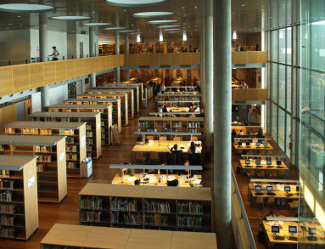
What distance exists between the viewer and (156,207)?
304 inches

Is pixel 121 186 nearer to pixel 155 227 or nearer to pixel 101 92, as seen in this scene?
pixel 155 227

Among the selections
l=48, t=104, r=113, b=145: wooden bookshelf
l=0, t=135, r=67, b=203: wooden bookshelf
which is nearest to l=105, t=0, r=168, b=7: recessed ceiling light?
l=0, t=135, r=67, b=203: wooden bookshelf

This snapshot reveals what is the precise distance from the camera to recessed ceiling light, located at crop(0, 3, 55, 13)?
10.8 m

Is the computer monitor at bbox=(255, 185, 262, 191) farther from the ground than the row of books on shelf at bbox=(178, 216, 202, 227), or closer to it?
closer to it

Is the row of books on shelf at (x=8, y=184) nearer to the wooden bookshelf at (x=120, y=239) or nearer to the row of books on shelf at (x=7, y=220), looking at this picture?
the row of books on shelf at (x=7, y=220)

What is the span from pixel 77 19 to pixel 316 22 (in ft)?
41.4

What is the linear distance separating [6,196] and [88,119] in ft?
19.6

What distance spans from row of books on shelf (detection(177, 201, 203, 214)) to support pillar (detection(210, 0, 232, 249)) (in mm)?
379

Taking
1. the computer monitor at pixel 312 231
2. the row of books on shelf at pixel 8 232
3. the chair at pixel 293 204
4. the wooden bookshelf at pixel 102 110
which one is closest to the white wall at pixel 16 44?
the wooden bookshelf at pixel 102 110

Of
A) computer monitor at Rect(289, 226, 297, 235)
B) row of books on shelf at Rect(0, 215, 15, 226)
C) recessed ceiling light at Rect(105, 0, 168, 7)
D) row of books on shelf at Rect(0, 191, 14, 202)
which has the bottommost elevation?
computer monitor at Rect(289, 226, 297, 235)

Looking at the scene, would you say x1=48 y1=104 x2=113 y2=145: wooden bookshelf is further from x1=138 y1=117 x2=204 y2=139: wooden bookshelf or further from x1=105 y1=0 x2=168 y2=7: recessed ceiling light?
x1=105 y1=0 x2=168 y2=7: recessed ceiling light

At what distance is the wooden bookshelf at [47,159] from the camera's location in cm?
978

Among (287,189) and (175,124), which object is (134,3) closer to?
(175,124)

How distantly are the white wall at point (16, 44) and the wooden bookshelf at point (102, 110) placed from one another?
17.3ft
